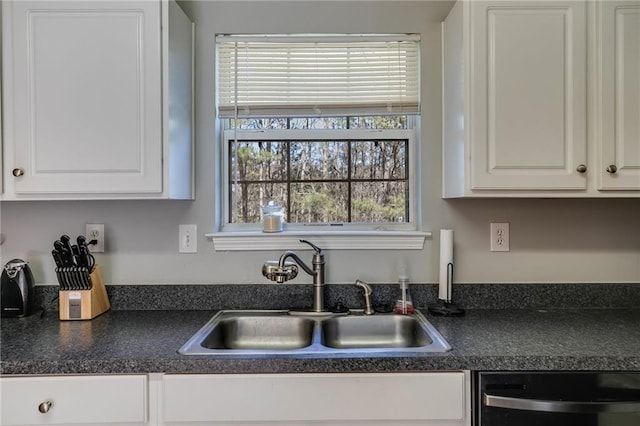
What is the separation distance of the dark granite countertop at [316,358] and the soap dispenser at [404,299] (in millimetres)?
136

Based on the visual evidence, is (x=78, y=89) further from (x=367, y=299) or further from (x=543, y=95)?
(x=543, y=95)

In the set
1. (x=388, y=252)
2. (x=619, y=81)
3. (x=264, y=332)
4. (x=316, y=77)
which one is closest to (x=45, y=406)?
(x=264, y=332)

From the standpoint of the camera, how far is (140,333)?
122 cm

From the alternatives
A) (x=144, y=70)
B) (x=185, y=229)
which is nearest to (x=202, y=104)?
(x=144, y=70)

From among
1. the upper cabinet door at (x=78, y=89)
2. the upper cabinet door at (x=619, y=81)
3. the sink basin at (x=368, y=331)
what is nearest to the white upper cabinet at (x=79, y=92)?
the upper cabinet door at (x=78, y=89)

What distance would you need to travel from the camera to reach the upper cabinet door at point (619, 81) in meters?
1.29

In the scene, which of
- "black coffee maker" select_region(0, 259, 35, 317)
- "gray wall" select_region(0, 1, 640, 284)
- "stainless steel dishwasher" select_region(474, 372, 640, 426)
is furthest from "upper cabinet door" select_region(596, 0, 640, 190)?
"black coffee maker" select_region(0, 259, 35, 317)

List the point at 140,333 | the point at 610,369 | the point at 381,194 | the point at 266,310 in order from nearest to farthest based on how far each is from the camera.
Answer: the point at 610,369
the point at 140,333
the point at 266,310
the point at 381,194

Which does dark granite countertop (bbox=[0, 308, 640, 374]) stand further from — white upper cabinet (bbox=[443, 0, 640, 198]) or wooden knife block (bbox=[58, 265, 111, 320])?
white upper cabinet (bbox=[443, 0, 640, 198])

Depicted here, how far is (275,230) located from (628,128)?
140 cm

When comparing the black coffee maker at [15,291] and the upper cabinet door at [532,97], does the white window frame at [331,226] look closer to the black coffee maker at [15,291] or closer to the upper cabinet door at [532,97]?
the upper cabinet door at [532,97]

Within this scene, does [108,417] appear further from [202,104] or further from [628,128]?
[628,128]

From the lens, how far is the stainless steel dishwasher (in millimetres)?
977

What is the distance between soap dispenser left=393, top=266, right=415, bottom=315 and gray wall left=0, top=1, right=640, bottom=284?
79 mm
